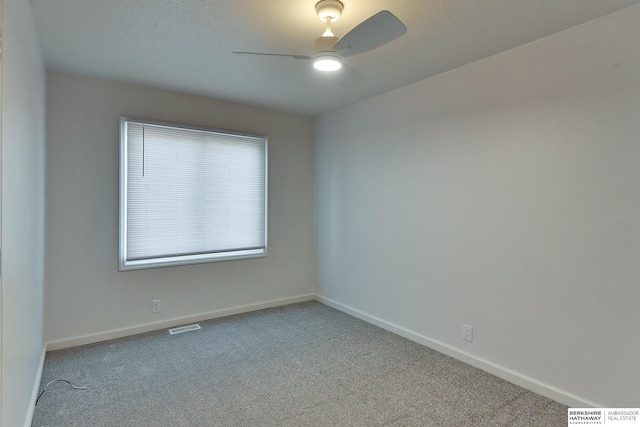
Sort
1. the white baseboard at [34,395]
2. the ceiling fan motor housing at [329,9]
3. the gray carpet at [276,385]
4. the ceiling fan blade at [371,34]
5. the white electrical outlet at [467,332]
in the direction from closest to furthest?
the ceiling fan blade at [371,34] < the ceiling fan motor housing at [329,9] < the white baseboard at [34,395] < the gray carpet at [276,385] < the white electrical outlet at [467,332]

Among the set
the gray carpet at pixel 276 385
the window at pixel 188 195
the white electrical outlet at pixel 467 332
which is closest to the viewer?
the gray carpet at pixel 276 385

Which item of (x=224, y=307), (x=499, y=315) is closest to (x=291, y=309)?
(x=224, y=307)

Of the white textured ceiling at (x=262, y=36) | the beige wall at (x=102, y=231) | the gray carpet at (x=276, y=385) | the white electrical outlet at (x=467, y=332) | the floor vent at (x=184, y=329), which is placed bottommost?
the gray carpet at (x=276, y=385)

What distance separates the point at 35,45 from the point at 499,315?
3910 mm

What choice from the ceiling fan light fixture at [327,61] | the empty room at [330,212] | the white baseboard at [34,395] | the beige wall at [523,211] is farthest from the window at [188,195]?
the ceiling fan light fixture at [327,61]

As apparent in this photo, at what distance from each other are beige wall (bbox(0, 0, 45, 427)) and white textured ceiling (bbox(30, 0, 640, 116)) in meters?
0.35

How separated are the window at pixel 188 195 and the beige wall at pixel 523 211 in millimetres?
1440

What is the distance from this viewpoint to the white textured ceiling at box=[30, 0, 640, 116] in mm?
2059

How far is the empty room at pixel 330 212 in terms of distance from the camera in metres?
2.09

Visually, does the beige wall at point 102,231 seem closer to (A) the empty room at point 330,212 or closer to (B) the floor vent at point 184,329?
(A) the empty room at point 330,212

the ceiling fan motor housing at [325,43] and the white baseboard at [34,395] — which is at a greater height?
the ceiling fan motor housing at [325,43]

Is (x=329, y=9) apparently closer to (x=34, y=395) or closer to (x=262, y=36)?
(x=262, y=36)
